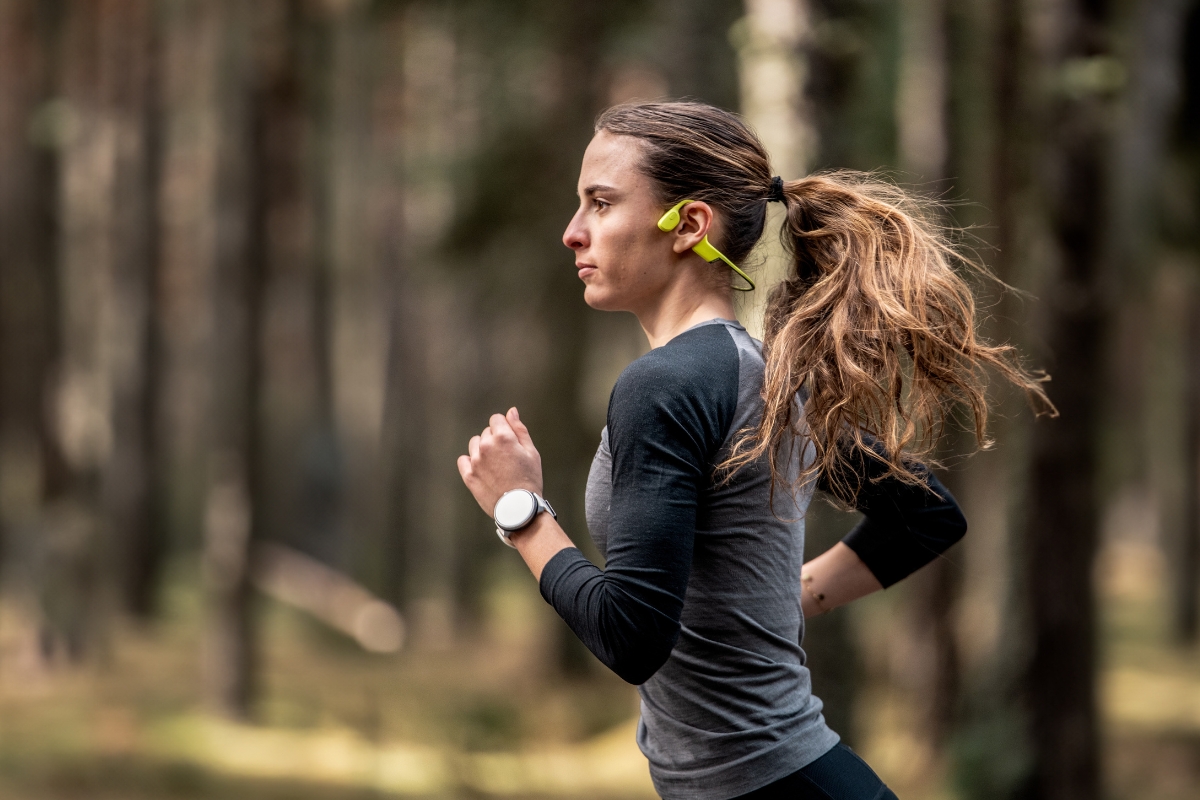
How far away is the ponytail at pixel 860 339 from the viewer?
87.4 inches

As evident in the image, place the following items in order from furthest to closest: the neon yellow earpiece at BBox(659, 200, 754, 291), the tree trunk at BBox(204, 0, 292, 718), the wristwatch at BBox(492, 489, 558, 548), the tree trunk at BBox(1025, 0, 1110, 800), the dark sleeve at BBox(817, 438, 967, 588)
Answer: the tree trunk at BBox(204, 0, 292, 718)
the tree trunk at BBox(1025, 0, 1110, 800)
the dark sleeve at BBox(817, 438, 967, 588)
the neon yellow earpiece at BBox(659, 200, 754, 291)
the wristwatch at BBox(492, 489, 558, 548)

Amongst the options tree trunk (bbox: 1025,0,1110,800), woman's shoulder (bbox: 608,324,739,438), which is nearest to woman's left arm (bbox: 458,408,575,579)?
woman's shoulder (bbox: 608,324,739,438)

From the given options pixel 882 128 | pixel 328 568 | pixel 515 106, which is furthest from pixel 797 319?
pixel 328 568

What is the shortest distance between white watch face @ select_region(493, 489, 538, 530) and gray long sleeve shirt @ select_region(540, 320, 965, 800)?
0.31ft

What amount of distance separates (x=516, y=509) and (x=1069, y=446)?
5.51 m

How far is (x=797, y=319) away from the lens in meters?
2.29

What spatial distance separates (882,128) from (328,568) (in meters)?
11.6

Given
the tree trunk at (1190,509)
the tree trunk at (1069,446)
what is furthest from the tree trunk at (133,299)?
the tree trunk at (1190,509)

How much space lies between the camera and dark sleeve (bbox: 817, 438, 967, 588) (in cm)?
257

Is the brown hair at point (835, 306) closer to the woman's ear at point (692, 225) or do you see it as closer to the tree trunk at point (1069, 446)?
the woman's ear at point (692, 225)

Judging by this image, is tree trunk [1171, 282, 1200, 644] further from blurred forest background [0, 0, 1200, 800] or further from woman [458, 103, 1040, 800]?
woman [458, 103, 1040, 800]

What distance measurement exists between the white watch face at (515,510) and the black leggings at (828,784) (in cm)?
61

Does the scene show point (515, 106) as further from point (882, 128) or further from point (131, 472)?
point (131, 472)

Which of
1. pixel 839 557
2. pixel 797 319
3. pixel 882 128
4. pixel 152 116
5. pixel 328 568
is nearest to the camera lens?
pixel 797 319
